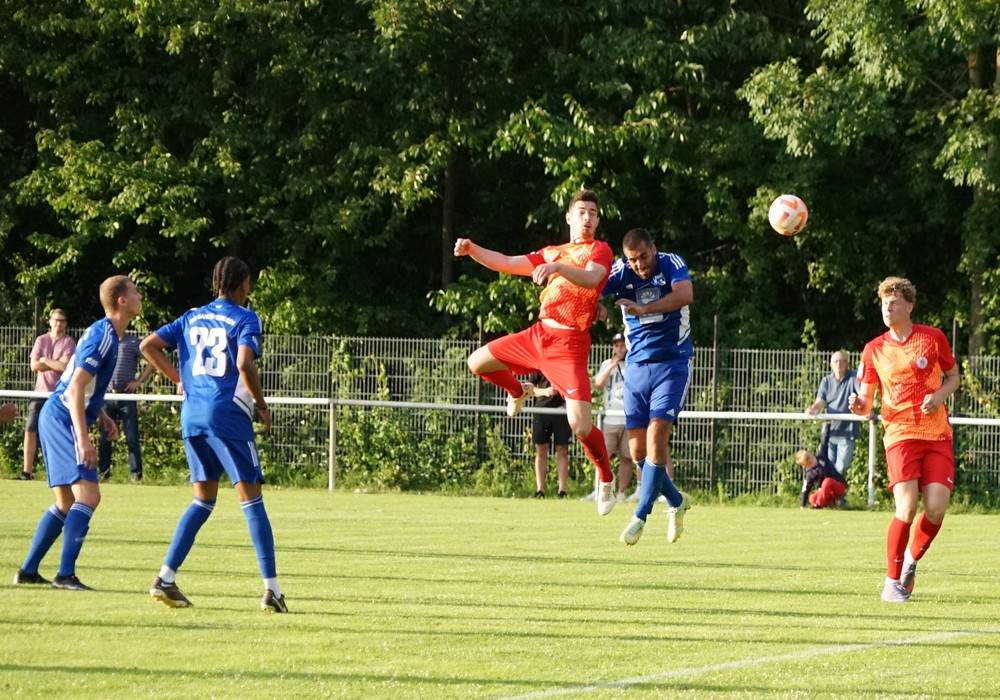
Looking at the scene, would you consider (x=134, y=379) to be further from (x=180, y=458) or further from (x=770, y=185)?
(x=770, y=185)

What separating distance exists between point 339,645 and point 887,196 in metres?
20.7

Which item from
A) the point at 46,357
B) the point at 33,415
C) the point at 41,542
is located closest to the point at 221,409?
the point at 41,542

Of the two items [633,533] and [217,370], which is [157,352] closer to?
[217,370]

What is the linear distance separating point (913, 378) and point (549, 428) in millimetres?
11076

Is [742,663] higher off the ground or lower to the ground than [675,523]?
lower

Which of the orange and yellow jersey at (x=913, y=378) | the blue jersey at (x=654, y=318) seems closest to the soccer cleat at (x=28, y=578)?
the blue jersey at (x=654, y=318)

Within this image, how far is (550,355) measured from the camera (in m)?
11.2

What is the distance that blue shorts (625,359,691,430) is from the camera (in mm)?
11055

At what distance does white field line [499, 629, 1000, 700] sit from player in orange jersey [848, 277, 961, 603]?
4.53 feet

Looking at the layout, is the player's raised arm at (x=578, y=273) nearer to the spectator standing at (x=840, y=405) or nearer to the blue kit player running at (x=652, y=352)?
the blue kit player running at (x=652, y=352)

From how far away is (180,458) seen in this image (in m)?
23.1

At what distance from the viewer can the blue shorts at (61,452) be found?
9508mm

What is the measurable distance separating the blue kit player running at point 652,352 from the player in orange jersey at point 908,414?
1579 millimetres

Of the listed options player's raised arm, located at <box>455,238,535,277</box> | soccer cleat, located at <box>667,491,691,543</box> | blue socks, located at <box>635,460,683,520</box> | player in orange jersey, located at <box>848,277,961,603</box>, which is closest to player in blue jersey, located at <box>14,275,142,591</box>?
player's raised arm, located at <box>455,238,535,277</box>
